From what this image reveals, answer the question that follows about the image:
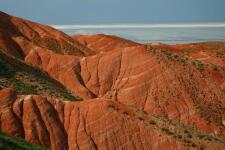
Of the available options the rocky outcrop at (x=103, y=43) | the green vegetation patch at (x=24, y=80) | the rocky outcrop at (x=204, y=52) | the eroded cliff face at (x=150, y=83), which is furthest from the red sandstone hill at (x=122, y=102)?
the green vegetation patch at (x=24, y=80)

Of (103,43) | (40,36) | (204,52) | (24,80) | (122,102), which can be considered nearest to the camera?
(24,80)

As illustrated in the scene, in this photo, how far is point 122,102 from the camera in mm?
60188

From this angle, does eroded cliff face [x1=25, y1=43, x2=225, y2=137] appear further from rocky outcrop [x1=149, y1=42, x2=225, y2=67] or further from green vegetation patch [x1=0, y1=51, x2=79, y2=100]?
rocky outcrop [x1=149, y1=42, x2=225, y2=67]

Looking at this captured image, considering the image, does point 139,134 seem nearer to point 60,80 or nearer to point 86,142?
point 86,142

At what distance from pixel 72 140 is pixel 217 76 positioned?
91.0ft

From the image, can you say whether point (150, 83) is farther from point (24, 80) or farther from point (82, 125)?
point (82, 125)

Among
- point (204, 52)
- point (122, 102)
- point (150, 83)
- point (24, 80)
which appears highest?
point (24, 80)

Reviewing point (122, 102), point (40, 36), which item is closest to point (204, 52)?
point (40, 36)

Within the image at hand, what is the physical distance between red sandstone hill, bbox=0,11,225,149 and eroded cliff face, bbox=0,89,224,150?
66 millimetres

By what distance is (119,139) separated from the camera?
38.7 m

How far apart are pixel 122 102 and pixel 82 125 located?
69.9ft

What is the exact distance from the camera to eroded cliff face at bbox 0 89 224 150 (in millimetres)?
37844

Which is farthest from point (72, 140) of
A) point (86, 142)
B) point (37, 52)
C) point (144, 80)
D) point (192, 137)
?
point (37, 52)

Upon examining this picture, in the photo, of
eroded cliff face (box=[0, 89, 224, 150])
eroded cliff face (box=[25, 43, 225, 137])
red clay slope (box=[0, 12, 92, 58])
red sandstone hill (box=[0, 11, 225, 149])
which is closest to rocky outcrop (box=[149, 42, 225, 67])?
red sandstone hill (box=[0, 11, 225, 149])
